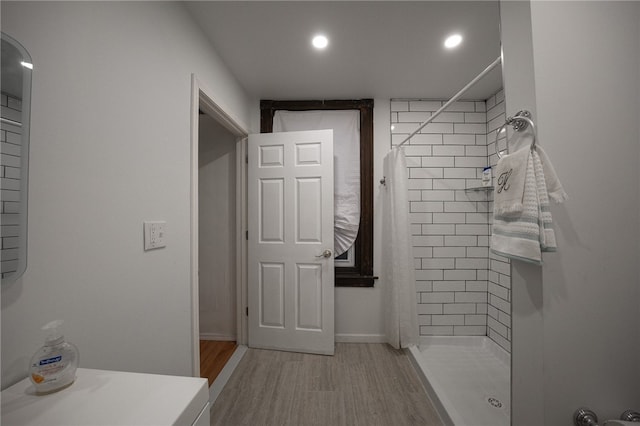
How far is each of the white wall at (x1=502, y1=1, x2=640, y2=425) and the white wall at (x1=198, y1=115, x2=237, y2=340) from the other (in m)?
2.12

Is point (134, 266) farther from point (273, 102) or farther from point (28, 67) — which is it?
point (273, 102)

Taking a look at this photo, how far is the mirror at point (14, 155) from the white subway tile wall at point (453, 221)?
223cm

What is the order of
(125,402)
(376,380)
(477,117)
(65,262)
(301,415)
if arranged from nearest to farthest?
(125,402)
(65,262)
(301,415)
(376,380)
(477,117)

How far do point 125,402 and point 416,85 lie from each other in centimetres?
242

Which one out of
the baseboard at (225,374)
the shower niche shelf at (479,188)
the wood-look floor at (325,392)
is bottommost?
the wood-look floor at (325,392)

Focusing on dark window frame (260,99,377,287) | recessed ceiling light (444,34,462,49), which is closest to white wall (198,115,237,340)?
dark window frame (260,99,377,287)

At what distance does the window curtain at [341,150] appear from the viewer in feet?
7.14

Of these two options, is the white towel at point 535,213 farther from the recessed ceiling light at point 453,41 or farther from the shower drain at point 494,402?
the shower drain at point 494,402

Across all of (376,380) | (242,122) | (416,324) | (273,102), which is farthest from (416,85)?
(376,380)

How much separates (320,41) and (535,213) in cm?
148

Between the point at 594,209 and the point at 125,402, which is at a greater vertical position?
the point at 594,209

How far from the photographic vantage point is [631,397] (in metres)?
0.67

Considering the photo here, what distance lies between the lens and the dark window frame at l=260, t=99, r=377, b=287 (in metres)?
2.15

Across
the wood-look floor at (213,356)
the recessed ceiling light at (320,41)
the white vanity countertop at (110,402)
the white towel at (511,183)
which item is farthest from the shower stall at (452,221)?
the white vanity countertop at (110,402)
